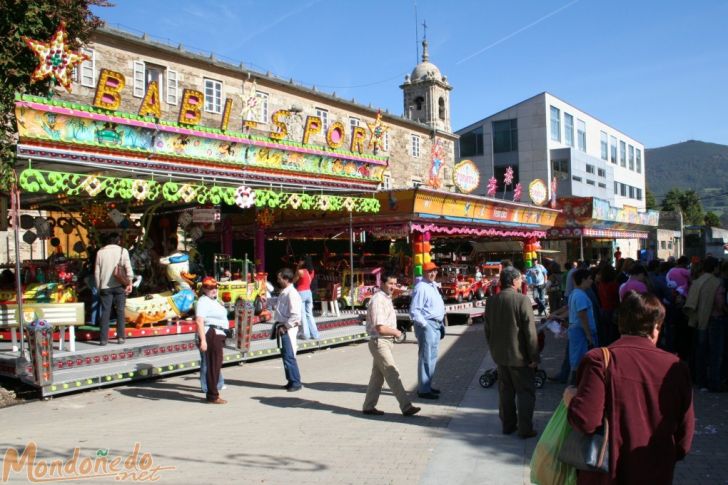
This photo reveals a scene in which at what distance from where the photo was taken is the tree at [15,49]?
9.09m

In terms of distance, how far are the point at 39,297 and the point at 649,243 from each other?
43.0 m

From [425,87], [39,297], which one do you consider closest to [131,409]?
[39,297]

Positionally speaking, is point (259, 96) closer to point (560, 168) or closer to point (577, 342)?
point (577, 342)

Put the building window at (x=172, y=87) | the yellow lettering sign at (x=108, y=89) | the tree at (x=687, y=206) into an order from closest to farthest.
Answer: the yellow lettering sign at (x=108, y=89)
the building window at (x=172, y=87)
the tree at (x=687, y=206)

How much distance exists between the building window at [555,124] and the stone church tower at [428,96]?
778cm

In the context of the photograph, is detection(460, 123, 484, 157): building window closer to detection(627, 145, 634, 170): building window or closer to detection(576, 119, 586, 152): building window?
detection(576, 119, 586, 152): building window

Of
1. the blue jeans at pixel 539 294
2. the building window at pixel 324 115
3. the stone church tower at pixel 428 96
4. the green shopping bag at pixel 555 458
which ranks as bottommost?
the blue jeans at pixel 539 294

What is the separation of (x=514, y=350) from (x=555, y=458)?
9.61 feet

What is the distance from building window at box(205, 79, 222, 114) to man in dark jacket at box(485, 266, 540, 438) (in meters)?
24.9

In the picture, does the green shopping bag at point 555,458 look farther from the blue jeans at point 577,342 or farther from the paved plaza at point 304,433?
the blue jeans at point 577,342

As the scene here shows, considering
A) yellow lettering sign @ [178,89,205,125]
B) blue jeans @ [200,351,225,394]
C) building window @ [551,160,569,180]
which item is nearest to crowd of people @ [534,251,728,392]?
blue jeans @ [200,351,225,394]

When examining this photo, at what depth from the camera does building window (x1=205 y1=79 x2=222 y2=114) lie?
2848cm

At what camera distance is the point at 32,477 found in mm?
5016

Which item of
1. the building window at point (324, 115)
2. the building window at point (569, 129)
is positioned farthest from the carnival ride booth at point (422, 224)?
the building window at point (569, 129)
